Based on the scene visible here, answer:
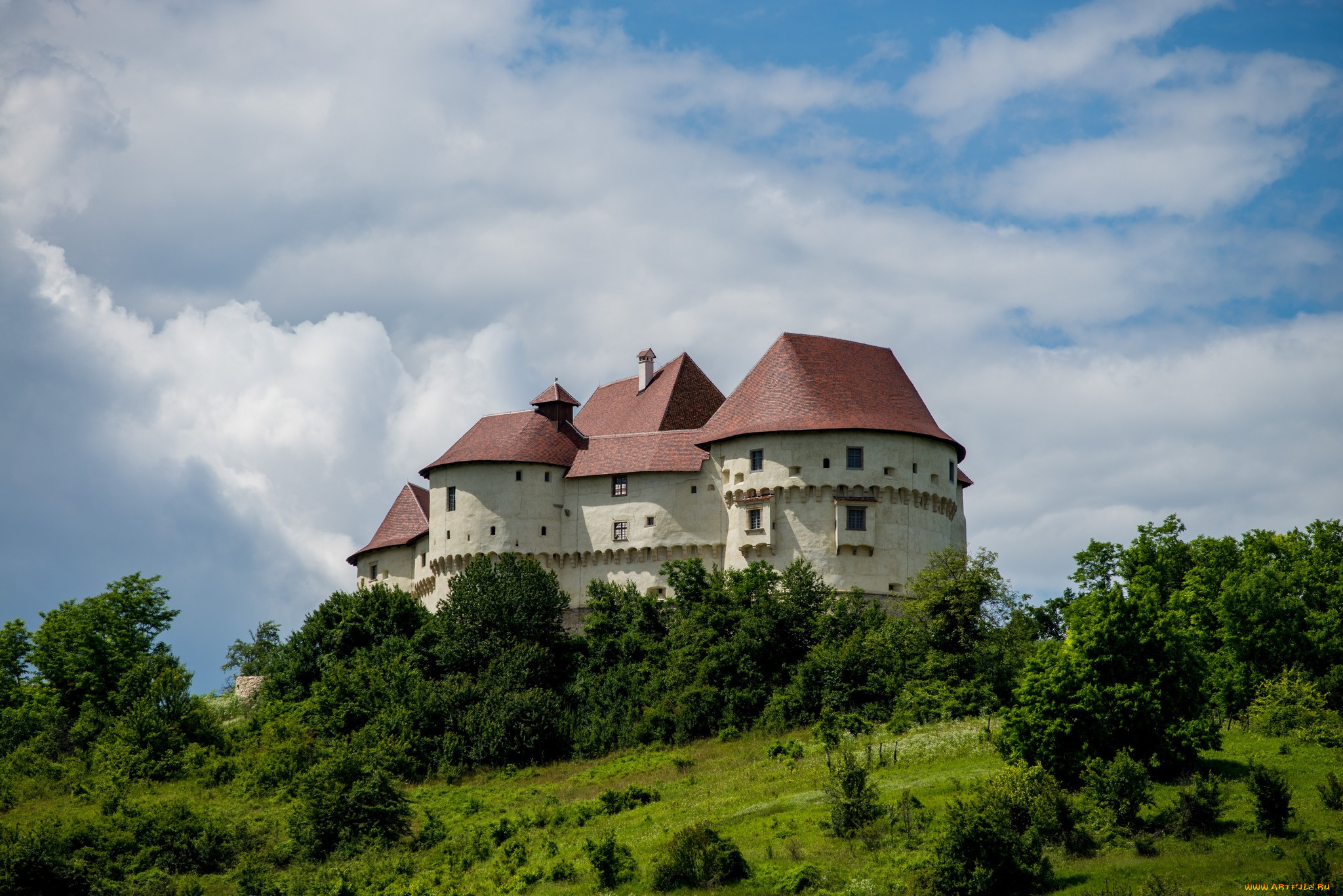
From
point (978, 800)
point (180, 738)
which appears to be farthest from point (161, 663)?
point (978, 800)

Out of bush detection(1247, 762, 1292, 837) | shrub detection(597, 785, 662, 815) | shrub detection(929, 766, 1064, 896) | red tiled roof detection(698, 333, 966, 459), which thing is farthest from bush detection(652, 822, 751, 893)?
red tiled roof detection(698, 333, 966, 459)

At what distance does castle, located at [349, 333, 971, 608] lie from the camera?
71.6 metres

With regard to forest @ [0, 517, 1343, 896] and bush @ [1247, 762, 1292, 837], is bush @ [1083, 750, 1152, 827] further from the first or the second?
bush @ [1247, 762, 1292, 837]

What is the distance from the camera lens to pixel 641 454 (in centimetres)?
7656

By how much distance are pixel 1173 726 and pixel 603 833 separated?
17108 mm

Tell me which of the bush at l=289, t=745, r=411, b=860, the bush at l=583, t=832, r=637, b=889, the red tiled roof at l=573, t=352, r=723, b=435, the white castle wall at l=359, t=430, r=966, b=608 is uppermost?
the red tiled roof at l=573, t=352, r=723, b=435

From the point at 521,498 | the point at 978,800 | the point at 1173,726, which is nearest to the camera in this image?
the point at 978,800

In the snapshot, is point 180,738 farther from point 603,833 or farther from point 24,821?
point 603,833

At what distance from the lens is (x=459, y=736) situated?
64562 millimetres

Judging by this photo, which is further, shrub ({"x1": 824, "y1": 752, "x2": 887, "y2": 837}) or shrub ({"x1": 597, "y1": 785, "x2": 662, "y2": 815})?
shrub ({"x1": 597, "y1": 785, "x2": 662, "y2": 815})

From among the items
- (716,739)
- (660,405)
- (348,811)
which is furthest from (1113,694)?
(660,405)

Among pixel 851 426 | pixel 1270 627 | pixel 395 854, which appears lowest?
pixel 395 854

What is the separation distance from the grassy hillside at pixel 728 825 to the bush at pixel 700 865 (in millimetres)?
566

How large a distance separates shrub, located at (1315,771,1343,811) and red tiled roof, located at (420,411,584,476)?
42.0 m
